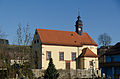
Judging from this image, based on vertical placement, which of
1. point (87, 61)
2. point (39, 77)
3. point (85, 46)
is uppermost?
point (85, 46)

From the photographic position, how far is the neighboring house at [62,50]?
4084 cm

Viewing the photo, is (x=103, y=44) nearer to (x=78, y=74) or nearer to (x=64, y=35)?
(x=64, y=35)

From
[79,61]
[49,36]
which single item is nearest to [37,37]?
[49,36]

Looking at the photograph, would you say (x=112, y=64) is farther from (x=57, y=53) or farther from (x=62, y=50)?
(x=57, y=53)

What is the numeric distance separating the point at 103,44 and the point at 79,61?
37.1m

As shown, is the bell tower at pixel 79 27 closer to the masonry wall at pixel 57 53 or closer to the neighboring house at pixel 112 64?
the masonry wall at pixel 57 53

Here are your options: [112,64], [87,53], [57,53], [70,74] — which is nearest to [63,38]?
[57,53]

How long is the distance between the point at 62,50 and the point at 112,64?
1026cm

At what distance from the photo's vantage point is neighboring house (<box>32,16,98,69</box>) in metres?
40.8

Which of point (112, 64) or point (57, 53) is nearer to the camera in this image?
point (112, 64)

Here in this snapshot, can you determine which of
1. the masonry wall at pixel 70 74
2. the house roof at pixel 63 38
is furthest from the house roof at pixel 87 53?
the masonry wall at pixel 70 74

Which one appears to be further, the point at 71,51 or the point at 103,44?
the point at 103,44

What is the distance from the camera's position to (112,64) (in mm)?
39844

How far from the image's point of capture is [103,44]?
78562 millimetres
